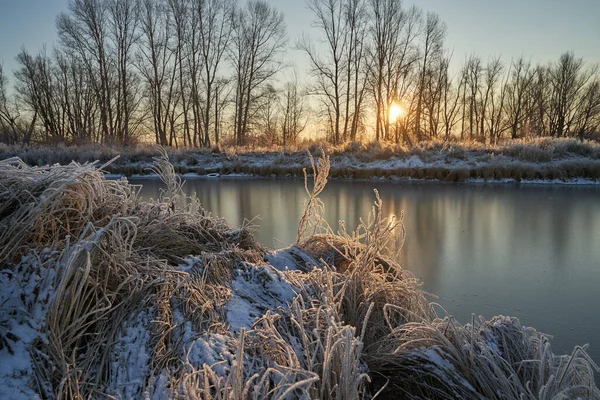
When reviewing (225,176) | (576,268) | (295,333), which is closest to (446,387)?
(295,333)

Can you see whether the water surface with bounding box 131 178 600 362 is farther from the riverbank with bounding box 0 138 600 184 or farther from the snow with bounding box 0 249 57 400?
the snow with bounding box 0 249 57 400

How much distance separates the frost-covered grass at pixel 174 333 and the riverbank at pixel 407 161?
24.8 ft

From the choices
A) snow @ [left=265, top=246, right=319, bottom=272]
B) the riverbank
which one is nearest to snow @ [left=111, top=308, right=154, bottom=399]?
snow @ [left=265, top=246, right=319, bottom=272]

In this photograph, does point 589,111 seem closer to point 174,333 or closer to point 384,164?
point 384,164

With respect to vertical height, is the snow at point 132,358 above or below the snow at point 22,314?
below

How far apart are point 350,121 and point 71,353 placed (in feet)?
79.5

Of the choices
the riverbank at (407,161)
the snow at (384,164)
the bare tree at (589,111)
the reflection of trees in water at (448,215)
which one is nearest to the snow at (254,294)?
the reflection of trees in water at (448,215)

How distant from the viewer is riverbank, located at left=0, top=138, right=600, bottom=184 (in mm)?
11969

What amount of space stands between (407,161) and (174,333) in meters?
13.1

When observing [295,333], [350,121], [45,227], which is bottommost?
[295,333]

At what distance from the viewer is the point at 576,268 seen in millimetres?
4180

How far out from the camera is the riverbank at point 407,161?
→ 12.0 m

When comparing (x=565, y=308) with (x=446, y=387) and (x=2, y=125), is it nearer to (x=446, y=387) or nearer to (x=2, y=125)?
(x=446, y=387)

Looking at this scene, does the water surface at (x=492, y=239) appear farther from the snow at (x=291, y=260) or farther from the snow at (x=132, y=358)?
the snow at (x=132, y=358)
